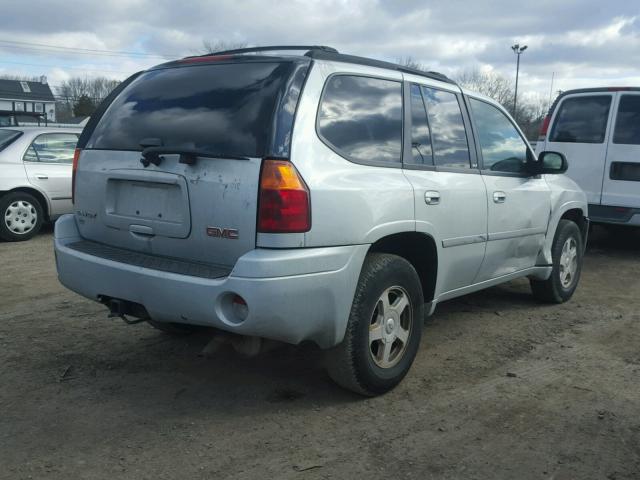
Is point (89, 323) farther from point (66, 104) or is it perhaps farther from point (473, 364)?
point (66, 104)

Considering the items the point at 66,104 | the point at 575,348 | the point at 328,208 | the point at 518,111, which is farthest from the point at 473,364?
the point at 66,104

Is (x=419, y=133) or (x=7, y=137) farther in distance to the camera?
(x=7, y=137)

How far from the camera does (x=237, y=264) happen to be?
10.0 feet

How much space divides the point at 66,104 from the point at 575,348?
6549 cm

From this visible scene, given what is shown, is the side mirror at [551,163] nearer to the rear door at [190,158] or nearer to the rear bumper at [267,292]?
the rear bumper at [267,292]

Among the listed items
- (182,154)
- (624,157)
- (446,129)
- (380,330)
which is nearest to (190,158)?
(182,154)

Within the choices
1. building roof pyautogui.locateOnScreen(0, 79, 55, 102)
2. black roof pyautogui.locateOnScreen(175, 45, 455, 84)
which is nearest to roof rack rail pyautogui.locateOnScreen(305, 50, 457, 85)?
black roof pyautogui.locateOnScreen(175, 45, 455, 84)

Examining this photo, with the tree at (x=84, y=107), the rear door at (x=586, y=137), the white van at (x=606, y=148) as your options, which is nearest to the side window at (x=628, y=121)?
the white van at (x=606, y=148)

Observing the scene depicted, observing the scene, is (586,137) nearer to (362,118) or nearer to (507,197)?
(507,197)

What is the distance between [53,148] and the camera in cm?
912

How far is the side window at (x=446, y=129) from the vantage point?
4207 millimetres

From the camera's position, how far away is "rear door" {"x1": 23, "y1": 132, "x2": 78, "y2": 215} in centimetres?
877

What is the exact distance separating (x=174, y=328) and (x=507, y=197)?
260cm

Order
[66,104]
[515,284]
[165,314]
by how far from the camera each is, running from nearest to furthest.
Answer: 1. [165,314]
2. [515,284]
3. [66,104]
